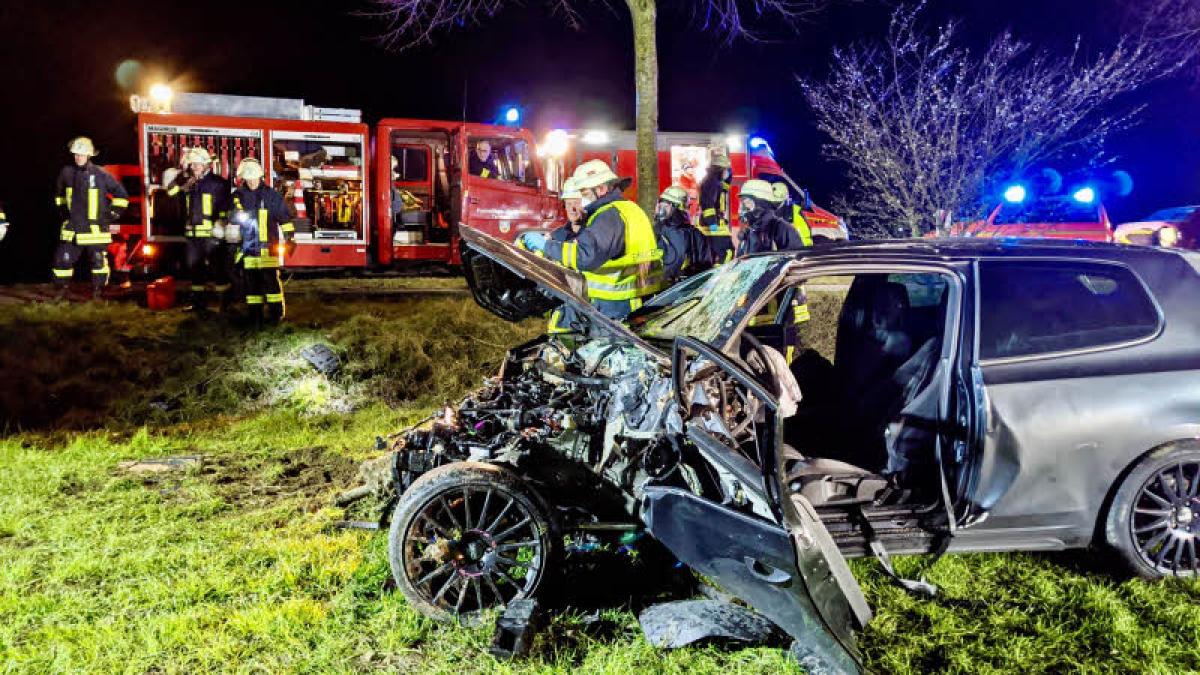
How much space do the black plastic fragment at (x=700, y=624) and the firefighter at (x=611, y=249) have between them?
230 cm

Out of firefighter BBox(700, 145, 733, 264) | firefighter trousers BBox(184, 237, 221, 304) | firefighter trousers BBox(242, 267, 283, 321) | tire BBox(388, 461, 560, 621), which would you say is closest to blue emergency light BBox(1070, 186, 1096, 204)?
firefighter BBox(700, 145, 733, 264)

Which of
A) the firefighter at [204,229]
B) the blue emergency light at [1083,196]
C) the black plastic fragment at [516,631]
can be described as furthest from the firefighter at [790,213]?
the blue emergency light at [1083,196]

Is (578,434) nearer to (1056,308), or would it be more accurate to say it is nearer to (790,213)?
(1056,308)

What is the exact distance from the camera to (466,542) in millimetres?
3326

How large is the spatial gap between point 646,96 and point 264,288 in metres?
4.66

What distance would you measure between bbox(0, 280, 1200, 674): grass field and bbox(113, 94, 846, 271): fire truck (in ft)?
19.1

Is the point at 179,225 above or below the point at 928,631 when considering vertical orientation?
above

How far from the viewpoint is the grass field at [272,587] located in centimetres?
298

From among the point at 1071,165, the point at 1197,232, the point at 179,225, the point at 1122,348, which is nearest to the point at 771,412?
the point at 1122,348

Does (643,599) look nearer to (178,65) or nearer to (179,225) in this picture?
(179,225)

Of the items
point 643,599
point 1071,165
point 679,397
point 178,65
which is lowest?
point 643,599

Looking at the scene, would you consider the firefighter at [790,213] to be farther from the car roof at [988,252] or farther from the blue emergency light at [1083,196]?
the blue emergency light at [1083,196]

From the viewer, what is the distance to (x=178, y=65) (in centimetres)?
2612

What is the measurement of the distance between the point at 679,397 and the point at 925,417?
1.22 m
